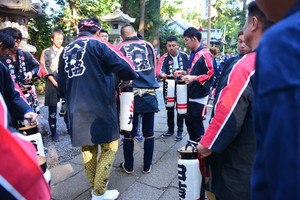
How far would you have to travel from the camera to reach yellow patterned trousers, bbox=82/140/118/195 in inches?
96.0

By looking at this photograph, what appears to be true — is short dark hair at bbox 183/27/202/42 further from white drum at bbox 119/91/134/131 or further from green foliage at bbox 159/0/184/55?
green foliage at bbox 159/0/184/55

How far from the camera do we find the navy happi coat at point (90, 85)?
2.30 metres

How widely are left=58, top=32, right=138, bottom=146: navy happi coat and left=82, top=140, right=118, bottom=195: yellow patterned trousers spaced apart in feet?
0.56

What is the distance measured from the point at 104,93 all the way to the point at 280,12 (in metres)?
1.93

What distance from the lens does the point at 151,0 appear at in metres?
14.9

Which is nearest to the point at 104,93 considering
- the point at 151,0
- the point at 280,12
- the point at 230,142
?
the point at 230,142

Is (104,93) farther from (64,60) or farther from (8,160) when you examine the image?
(8,160)

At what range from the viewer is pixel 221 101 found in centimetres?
148

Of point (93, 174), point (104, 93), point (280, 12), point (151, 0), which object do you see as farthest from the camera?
point (151, 0)

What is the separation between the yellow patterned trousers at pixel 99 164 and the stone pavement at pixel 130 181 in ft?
1.00

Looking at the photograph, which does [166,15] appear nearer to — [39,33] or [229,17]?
[39,33]

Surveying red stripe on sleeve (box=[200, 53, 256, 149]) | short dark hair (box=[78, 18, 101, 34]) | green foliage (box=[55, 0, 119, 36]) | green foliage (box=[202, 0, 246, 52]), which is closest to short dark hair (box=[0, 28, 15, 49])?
short dark hair (box=[78, 18, 101, 34])

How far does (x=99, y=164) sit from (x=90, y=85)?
862 millimetres

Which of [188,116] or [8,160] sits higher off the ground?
[8,160]
